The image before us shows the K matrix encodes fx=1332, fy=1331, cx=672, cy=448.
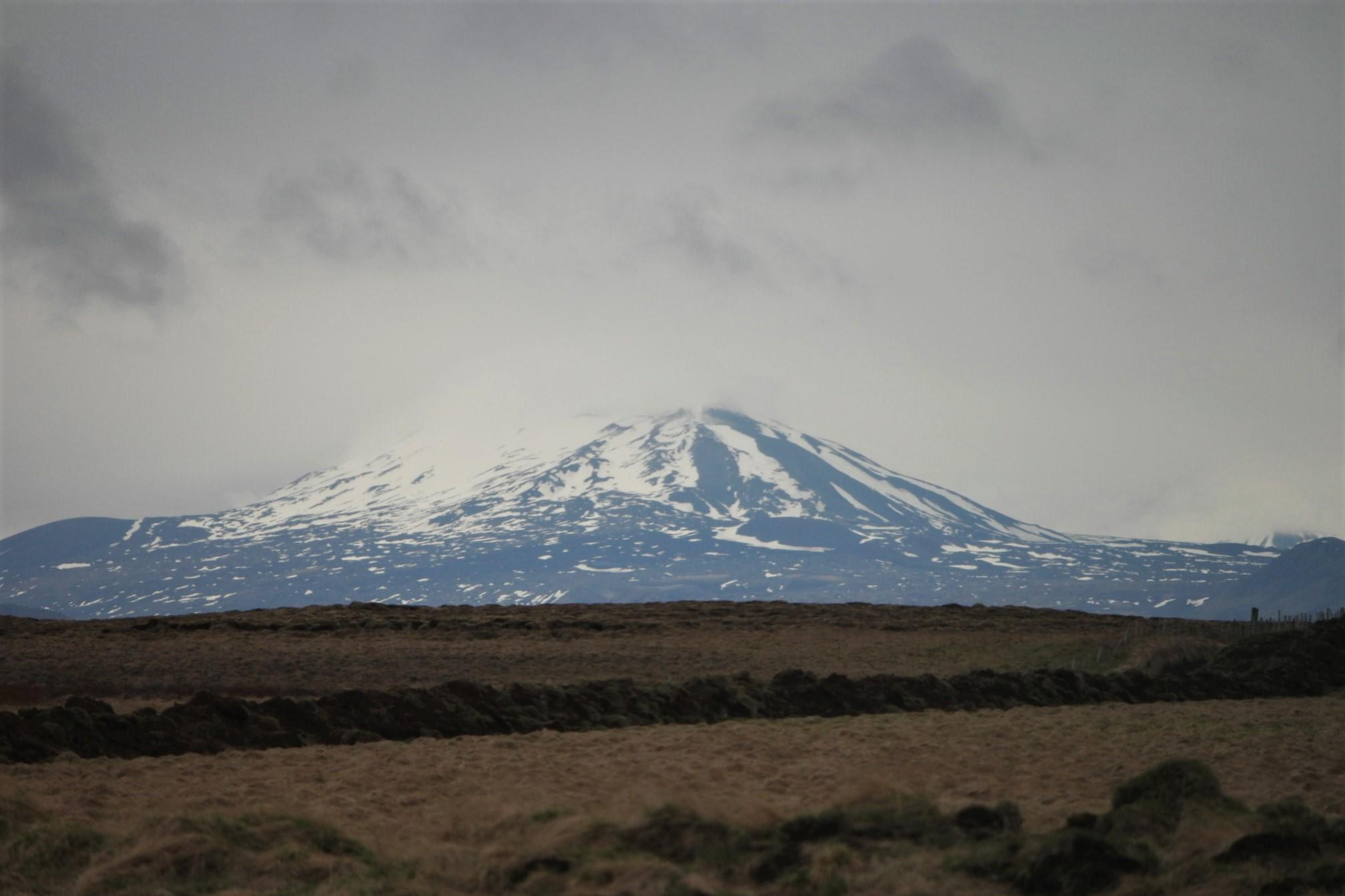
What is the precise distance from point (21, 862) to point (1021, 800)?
31.3 feet

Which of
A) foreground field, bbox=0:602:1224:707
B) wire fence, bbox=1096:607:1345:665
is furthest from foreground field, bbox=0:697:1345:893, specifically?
wire fence, bbox=1096:607:1345:665

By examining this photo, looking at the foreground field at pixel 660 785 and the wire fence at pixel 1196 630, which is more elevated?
the wire fence at pixel 1196 630

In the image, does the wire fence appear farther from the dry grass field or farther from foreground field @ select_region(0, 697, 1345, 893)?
foreground field @ select_region(0, 697, 1345, 893)

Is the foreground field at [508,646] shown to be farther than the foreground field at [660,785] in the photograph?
Yes

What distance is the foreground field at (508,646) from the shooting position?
1232 inches

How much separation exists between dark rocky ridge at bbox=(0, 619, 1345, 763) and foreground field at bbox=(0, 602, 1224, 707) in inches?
187

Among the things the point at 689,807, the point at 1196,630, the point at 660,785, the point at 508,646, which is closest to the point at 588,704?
the point at 660,785

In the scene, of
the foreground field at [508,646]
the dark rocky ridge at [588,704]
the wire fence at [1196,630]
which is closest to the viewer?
the dark rocky ridge at [588,704]

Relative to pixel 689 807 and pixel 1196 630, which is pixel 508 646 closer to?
pixel 1196 630

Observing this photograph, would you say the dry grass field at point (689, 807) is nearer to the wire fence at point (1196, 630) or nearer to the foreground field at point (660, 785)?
the foreground field at point (660, 785)

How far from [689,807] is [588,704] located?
12.2m

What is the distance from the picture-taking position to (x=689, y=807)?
11422mm

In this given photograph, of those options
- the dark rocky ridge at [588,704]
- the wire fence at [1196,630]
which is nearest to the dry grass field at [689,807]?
the dark rocky ridge at [588,704]

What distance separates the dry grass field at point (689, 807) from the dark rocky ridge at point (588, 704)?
1108 mm
